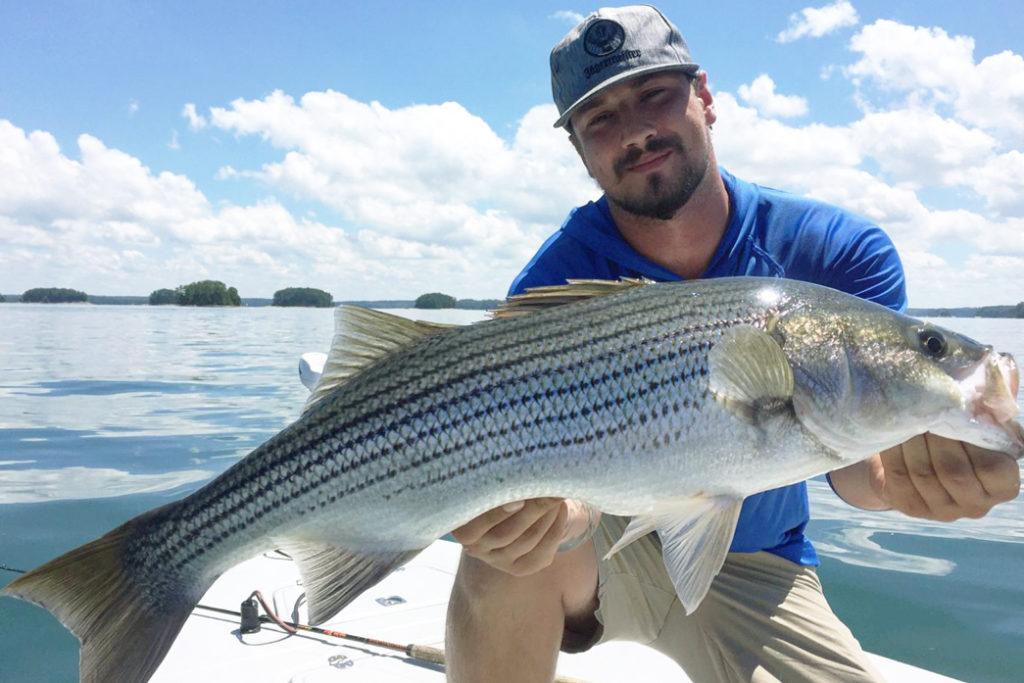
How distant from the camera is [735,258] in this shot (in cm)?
411

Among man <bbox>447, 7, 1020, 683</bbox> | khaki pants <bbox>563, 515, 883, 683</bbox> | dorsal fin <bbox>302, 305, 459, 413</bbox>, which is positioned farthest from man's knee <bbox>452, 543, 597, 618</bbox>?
dorsal fin <bbox>302, 305, 459, 413</bbox>

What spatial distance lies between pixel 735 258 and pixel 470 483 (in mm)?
2272

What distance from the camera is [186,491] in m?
8.65

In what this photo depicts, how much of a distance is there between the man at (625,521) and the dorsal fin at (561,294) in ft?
2.86

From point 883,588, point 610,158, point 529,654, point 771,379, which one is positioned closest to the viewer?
point 771,379

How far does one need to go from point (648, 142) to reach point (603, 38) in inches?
28.0

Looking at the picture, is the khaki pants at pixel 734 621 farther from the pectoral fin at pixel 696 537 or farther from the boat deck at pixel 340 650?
the pectoral fin at pixel 696 537

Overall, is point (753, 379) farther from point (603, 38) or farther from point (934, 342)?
point (603, 38)

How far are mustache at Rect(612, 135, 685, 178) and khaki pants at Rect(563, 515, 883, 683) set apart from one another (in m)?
2.11

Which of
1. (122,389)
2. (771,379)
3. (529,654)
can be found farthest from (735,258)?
(122,389)

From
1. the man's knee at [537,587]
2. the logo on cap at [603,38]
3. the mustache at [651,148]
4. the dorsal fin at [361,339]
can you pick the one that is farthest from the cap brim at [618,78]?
the man's knee at [537,587]

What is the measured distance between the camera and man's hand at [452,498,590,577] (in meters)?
2.99

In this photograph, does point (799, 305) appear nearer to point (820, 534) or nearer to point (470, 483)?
point (470, 483)

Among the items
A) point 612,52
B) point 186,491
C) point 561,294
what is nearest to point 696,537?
point 561,294
